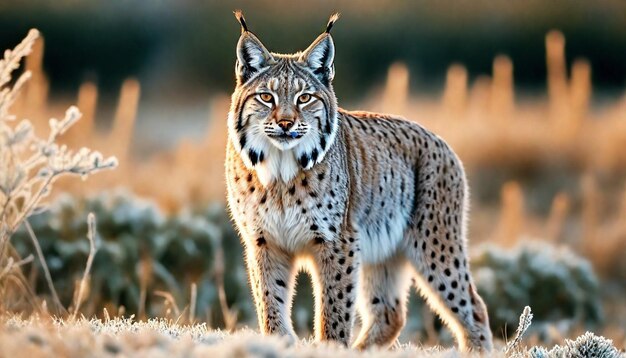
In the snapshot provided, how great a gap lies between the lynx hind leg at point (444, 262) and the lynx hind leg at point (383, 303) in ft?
0.65

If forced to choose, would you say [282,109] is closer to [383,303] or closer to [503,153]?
[383,303]

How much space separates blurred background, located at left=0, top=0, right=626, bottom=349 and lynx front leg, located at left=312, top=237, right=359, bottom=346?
0.85 m

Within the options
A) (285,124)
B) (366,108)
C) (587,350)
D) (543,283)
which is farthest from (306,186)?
(366,108)

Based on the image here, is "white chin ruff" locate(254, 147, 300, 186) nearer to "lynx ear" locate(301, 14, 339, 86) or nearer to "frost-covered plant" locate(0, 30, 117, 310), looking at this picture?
"lynx ear" locate(301, 14, 339, 86)

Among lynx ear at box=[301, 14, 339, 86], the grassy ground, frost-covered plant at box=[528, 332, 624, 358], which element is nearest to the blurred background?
lynx ear at box=[301, 14, 339, 86]

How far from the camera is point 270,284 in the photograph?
6176 mm

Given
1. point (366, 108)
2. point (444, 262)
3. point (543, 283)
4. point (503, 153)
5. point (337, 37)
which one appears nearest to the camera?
point (444, 262)

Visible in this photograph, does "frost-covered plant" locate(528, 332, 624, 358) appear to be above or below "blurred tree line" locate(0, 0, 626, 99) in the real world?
below

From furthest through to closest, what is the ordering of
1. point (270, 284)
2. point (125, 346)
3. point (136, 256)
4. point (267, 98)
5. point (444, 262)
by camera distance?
point (136, 256), point (444, 262), point (270, 284), point (267, 98), point (125, 346)

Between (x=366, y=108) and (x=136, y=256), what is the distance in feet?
27.1

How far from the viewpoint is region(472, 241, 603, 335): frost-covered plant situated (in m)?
10.6

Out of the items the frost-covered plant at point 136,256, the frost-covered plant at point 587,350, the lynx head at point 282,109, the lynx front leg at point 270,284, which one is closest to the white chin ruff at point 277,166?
the lynx head at point 282,109

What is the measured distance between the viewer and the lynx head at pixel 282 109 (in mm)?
5859

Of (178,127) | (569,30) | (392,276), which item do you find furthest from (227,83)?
(392,276)
